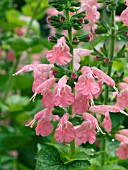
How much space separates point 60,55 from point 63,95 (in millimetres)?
106

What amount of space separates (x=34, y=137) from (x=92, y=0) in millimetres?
1041

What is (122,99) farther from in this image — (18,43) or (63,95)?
(18,43)

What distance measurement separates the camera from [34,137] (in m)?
2.53

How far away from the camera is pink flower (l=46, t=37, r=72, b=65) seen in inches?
55.0

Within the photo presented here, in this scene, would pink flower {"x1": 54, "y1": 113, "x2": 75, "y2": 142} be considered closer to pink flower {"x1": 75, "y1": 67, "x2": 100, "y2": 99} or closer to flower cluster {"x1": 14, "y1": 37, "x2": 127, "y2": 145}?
flower cluster {"x1": 14, "y1": 37, "x2": 127, "y2": 145}

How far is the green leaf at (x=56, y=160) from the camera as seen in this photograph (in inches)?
58.4

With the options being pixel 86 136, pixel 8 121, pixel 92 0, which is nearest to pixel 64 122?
pixel 86 136

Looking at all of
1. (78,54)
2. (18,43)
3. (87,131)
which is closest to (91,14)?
(78,54)

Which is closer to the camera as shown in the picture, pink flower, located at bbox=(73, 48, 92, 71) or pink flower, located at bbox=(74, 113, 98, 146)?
pink flower, located at bbox=(74, 113, 98, 146)

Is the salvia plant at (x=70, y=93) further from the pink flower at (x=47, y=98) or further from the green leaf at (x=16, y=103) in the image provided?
the green leaf at (x=16, y=103)

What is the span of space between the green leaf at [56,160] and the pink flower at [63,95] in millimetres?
174

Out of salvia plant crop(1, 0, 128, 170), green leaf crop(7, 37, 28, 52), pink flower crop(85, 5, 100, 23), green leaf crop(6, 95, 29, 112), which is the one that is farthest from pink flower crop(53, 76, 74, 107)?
green leaf crop(6, 95, 29, 112)

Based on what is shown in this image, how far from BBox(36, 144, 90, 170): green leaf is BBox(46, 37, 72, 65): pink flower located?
0.28 m

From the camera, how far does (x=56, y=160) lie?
153 cm
